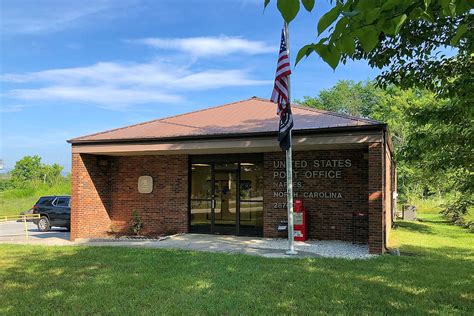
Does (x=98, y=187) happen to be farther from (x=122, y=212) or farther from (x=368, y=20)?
(x=368, y=20)

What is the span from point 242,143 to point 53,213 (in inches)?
463

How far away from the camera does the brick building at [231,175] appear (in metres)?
11.3

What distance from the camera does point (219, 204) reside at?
1423cm

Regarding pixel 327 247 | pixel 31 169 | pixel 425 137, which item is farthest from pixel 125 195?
pixel 31 169

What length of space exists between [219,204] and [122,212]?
152 inches

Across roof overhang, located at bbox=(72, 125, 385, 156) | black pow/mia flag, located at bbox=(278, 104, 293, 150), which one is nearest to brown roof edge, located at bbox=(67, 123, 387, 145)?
roof overhang, located at bbox=(72, 125, 385, 156)

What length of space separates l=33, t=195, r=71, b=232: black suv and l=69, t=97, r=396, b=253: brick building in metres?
4.76

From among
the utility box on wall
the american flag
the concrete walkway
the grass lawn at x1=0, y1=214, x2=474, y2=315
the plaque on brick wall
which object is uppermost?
the american flag

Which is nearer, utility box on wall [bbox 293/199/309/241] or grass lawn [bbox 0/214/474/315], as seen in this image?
grass lawn [bbox 0/214/474/315]

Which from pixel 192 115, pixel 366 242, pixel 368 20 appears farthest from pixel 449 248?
pixel 368 20

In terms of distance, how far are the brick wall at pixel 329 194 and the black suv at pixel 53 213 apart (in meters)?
10.4

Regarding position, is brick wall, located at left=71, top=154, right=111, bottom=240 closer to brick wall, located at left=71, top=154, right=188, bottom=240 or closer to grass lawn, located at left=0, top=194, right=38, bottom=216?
brick wall, located at left=71, top=154, right=188, bottom=240

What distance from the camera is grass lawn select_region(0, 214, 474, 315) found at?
5.81 meters

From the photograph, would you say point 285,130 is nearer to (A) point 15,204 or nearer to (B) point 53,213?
(B) point 53,213
